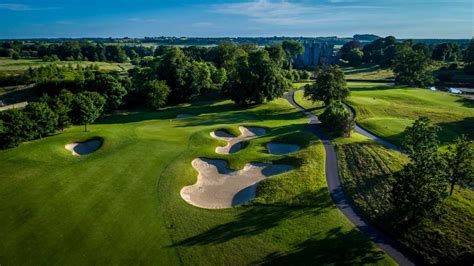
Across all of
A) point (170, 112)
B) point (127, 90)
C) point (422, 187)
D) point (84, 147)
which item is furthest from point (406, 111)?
point (127, 90)

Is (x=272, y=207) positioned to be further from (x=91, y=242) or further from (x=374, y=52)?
(x=374, y=52)

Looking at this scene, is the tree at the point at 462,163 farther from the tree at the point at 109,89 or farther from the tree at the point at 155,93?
the tree at the point at 109,89

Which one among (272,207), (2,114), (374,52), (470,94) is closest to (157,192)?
(272,207)

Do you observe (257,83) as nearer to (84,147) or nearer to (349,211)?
(84,147)

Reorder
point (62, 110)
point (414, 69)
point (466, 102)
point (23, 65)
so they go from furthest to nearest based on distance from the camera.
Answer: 1. point (23, 65)
2. point (414, 69)
3. point (466, 102)
4. point (62, 110)

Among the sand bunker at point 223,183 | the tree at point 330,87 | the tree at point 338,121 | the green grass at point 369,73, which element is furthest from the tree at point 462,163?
the green grass at point 369,73

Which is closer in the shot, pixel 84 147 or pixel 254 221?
pixel 254 221
